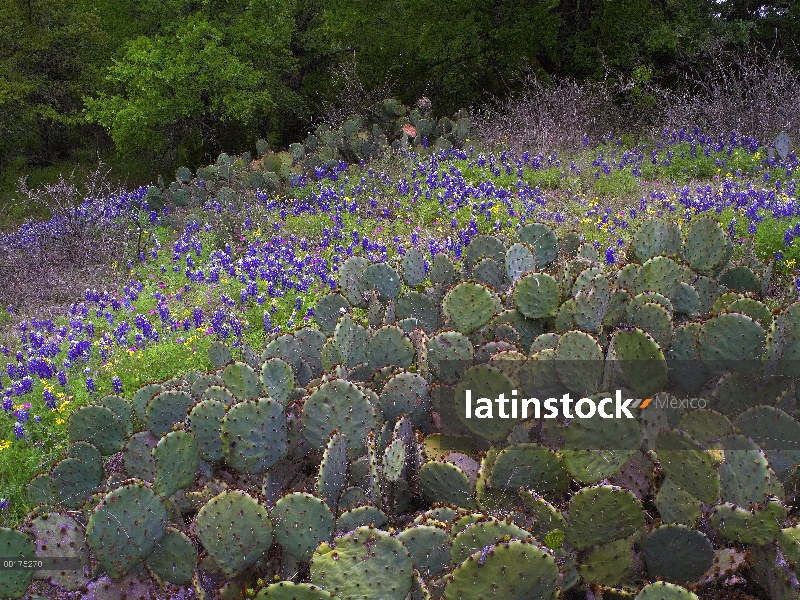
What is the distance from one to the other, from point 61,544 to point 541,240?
3.11 m

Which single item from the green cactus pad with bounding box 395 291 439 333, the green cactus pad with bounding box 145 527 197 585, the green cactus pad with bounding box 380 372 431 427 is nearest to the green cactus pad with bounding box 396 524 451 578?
the green cactus pad with bounding box 145 527 197 585

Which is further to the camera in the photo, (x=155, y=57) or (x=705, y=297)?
(x=155, y=57)

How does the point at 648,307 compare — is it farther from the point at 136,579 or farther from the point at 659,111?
the point at 659,111

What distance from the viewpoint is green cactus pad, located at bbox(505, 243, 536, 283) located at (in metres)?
4.06

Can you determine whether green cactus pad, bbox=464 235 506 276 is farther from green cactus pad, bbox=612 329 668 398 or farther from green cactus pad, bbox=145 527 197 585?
green cactus pad, bbox=145 527 197 585

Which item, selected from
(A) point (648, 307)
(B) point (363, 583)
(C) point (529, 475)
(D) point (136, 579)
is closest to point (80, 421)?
(D) point (136, 579)

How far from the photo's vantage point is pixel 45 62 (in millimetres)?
16469

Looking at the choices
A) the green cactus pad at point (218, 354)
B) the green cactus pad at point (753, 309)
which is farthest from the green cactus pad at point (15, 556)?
the green cactus pad at point (753, 309)

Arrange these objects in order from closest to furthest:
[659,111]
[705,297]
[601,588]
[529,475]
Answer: [601,588], [529,475], [705,297], [659,111]

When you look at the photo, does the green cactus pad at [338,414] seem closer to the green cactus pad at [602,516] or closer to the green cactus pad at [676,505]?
the green cactus pad at [602,516]

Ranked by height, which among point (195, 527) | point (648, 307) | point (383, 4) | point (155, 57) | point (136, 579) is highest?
point (383, 4)

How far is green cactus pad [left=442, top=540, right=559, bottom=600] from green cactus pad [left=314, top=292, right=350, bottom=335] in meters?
2.27

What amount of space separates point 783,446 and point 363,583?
163 centimetres

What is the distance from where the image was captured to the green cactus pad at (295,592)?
1.94m
